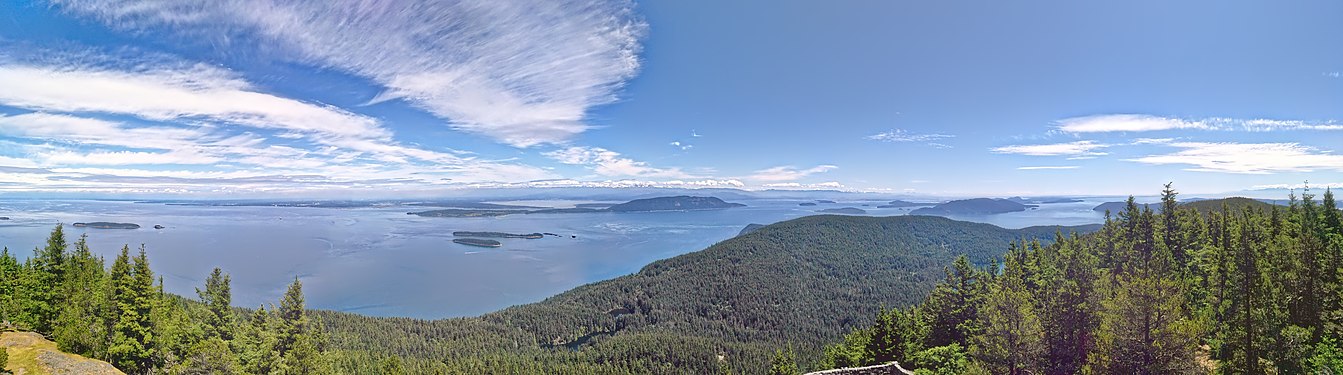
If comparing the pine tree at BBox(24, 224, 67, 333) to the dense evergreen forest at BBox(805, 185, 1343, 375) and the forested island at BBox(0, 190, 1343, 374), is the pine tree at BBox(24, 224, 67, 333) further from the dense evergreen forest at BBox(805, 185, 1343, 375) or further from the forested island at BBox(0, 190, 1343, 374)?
the dense evergreen forest at BBox(805, 185, 1343, 375)

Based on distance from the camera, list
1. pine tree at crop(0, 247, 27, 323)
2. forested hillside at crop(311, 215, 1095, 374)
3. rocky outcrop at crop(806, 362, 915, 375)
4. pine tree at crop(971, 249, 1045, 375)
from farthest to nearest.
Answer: forested hillside at crop(311, 215, 1095, 374)
pine tree at crop(0, 247, 27, 323)
rocky outcrop at crop(806, 362, 915, 375)
pine tree at crop(971, 249, 1045, 375)

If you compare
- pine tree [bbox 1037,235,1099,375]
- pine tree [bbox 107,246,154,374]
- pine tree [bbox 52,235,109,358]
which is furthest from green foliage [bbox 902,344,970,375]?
pine tree [bbox 52,235,109,358]

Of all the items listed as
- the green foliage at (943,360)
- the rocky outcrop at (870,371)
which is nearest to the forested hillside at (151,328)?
the rocky outcrop at (870,371)

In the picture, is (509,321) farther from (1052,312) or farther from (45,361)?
(1052,312)

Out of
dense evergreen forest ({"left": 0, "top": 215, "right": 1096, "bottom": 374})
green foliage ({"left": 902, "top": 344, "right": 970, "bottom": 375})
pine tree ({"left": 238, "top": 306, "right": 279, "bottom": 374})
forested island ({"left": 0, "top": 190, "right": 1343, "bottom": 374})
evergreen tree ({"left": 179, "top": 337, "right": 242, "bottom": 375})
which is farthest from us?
green foliage ({"left": 902, "top": 344, "right": 970, "bottom": 375})

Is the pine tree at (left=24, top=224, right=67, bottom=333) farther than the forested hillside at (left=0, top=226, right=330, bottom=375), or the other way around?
the pine tree at (left=24, top=224, right=67, bottom=333)
